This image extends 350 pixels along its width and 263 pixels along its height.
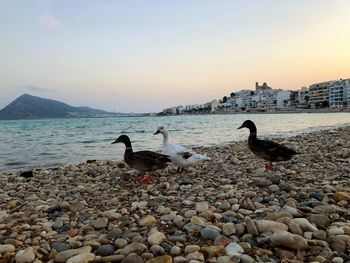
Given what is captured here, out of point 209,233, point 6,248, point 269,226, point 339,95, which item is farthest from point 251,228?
point 339,95

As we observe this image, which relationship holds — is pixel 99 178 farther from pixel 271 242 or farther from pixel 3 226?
pixel 271 242

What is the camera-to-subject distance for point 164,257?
3490 millimetres

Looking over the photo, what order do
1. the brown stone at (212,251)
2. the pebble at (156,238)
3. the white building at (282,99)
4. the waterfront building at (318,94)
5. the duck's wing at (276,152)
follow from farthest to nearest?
the white building at (282,99) < the waterfront building at (318,94) < the duck's wing at (276,152) < the pebble at (156,238) < the brown stone at (212,251)

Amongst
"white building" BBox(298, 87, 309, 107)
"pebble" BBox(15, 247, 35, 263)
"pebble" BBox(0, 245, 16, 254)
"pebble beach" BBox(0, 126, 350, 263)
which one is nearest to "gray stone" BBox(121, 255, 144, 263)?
"pebble beach" BBox(0, 126, 350, 263)

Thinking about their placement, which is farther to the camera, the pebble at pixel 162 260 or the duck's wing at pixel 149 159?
the duck's wing at pixel 149 159

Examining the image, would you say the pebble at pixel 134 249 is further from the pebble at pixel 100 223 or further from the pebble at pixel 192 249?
the pebble at pixel 100 223

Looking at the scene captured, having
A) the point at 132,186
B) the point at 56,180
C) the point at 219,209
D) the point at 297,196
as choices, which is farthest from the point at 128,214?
the point at 56,180

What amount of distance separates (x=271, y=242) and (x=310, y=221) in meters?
0.87

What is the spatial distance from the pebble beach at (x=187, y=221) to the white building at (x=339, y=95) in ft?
493

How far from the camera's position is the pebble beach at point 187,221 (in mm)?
3633

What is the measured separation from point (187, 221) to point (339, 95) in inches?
6210

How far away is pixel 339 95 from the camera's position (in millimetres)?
145625

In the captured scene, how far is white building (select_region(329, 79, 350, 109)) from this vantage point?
5620 inches

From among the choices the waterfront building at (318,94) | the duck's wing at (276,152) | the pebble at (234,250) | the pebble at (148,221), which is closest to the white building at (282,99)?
the waterfront building at (318,94)
